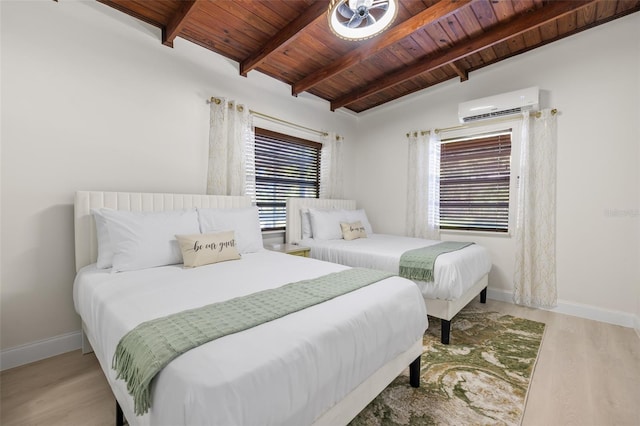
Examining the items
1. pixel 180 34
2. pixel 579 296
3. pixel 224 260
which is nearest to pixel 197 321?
pixel 224 260

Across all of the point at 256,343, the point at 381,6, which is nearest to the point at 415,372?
the point at 256,343

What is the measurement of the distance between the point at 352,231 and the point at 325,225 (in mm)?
369

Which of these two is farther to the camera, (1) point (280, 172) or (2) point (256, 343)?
(1) point (280, 172)

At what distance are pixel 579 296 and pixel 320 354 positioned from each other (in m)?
3.19

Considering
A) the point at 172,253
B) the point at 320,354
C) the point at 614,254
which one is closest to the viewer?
the point at 320,354

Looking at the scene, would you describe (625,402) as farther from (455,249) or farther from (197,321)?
(197,321)

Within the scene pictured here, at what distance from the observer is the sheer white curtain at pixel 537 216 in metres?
2.85

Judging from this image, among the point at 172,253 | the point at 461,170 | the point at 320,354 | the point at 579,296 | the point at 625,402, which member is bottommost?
the point at 625,402

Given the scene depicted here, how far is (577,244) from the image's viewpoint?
9.00 ft

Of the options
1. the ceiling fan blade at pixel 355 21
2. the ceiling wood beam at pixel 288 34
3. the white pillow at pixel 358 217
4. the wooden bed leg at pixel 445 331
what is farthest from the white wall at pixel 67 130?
the wooden bed leg at pixel 445 331

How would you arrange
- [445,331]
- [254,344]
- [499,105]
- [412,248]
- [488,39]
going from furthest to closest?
[499,105], [412,248], [488,39], [445,331], [254,344]

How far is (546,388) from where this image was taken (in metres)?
1.64

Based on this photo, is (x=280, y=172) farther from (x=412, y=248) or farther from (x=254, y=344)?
(x=254, y=344)

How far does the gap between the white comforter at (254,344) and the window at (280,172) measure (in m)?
1.73
